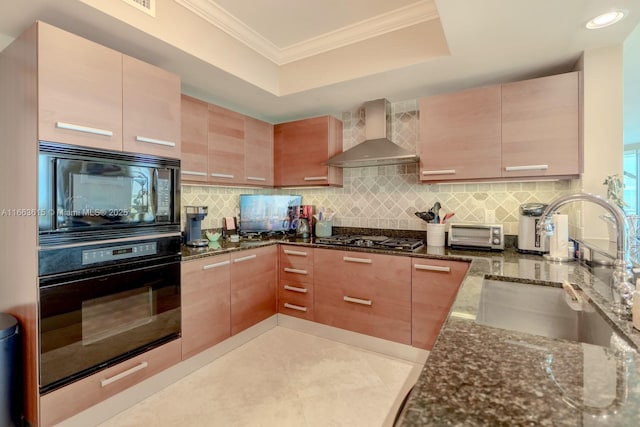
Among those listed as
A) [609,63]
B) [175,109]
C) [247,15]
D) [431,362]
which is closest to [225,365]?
[175,109]

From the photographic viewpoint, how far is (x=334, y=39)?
7.78 ft

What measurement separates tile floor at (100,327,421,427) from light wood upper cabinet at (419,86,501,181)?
152 centimetres

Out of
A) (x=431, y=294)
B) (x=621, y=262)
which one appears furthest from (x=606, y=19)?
(x=431, y=294)

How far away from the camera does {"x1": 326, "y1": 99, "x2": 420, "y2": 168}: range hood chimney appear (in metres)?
2.64

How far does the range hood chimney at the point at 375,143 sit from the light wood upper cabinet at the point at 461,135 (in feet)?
0.92

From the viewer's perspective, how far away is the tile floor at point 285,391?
5.60 ft

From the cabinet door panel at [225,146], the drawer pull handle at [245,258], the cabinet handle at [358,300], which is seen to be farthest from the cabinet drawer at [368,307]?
the cabinet door panel at [225,146]

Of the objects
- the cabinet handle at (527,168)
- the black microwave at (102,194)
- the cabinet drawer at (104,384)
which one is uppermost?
the cabinet handle at (527,168)

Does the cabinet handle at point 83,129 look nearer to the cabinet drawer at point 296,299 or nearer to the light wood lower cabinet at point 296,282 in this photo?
the light wood lower cabinet at point 296,282

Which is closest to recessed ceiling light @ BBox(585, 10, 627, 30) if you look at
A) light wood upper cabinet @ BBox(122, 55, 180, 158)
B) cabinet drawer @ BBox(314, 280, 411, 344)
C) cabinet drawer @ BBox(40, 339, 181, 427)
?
cabinet drawer @ BBox(314, 280, 411, 344)

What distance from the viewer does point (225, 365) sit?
224 cm

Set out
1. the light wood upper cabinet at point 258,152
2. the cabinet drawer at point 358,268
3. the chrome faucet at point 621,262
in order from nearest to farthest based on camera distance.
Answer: the chrome faucet at point 621,262
the cabinet drawer at point 358,268
the light wood upper cabinet at point 258,152

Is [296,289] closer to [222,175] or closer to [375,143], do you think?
[222,175]

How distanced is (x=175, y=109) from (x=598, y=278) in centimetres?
256
